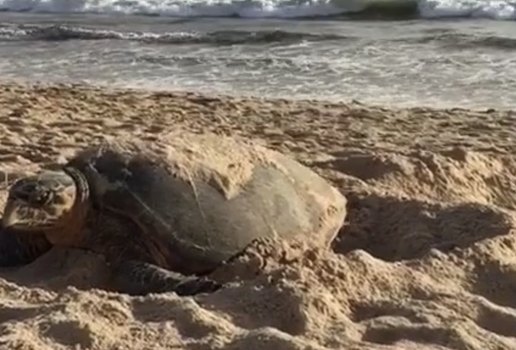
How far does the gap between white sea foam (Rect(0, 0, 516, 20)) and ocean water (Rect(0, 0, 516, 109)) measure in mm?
23

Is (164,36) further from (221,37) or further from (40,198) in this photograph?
(40,198)

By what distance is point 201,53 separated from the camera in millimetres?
10031

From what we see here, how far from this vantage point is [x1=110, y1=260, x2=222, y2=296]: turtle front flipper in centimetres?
311

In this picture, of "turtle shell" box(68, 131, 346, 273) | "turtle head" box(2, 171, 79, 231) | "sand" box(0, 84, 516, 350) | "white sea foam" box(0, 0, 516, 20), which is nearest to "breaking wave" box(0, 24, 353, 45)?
"white sea foam" box(0, 0, 516, 20)

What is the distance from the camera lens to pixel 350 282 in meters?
3.07

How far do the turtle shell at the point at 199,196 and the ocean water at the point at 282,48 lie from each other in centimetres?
380

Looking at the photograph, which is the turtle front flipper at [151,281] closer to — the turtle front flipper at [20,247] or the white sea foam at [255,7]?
the turtle front flipper at [20,247]

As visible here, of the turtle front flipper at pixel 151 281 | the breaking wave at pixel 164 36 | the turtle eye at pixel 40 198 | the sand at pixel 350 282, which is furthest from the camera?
the breaking wave at pixel 164 36

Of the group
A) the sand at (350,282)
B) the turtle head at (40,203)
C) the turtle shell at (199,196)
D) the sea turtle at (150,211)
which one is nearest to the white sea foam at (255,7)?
the sand at (350,282)

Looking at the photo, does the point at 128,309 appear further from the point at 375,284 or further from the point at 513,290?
the point at 513,290

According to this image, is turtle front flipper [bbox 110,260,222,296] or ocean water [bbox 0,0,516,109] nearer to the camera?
turtle front flipper [bbox 110,260,222,296]

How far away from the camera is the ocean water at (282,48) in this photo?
26.6ft

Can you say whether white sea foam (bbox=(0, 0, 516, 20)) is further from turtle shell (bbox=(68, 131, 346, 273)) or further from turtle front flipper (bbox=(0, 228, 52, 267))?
turtle front flipper (bbox=(0, 228, 52, 267))

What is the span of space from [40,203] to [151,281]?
444 millimetres
